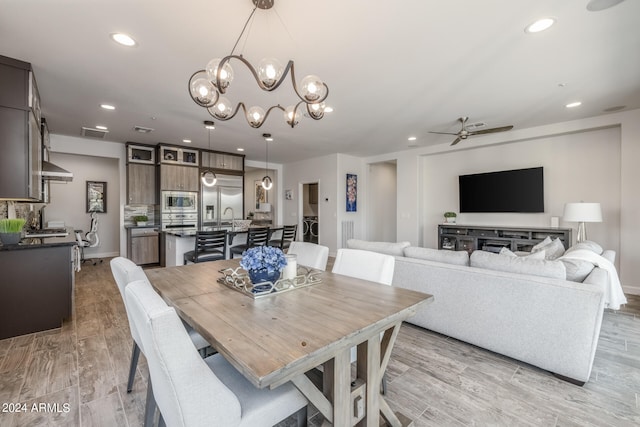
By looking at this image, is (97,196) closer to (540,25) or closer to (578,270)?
(540,25)

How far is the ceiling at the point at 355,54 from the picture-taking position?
6.68 ft

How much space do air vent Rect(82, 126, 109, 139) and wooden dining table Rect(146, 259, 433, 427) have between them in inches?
189

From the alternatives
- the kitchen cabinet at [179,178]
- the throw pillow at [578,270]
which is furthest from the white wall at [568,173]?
the kitchen cabinet at [179,178]

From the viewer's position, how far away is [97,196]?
22.5 feet

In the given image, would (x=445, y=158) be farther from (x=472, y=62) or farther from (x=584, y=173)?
(x=472, y=62)

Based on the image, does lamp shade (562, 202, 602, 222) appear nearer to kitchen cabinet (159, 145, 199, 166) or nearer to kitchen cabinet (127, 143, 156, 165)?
kitchen cabinet (159, 145, 199, 166)

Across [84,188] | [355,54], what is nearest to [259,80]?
[355,54]

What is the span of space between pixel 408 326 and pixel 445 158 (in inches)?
182

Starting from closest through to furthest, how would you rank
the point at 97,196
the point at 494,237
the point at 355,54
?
1. the point at 355,54
2. the point at 494,237
3. the point at 97,196

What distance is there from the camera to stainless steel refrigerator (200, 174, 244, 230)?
22.0ft

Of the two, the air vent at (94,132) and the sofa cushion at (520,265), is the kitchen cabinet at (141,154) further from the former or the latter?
the sofa cushion at (520,265)

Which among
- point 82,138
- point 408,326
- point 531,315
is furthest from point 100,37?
point 82,138

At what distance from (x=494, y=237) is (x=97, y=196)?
8.86 m

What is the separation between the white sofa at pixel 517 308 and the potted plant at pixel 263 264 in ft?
5.31
